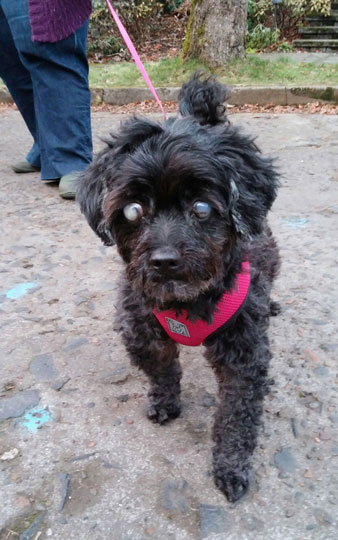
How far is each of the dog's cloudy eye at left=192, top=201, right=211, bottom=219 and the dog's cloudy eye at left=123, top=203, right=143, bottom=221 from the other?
198 millimetres

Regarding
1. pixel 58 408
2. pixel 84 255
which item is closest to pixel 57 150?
pixel 84 255

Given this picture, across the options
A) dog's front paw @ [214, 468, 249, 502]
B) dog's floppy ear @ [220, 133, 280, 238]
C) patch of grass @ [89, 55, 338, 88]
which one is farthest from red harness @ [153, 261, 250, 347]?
patch of grass @ [89, 55, 338, 88]

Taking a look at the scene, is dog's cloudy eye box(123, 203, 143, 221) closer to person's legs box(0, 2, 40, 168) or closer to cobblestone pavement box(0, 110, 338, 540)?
cobblestone pavement box(0, 110, 338, 540)

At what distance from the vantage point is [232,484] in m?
1.99

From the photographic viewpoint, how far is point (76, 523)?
1.91m

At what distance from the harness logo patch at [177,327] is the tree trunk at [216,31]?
24.6 feet

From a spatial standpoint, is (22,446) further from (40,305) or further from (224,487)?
(40,305)

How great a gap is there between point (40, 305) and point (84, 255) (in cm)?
71

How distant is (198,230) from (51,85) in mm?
3036

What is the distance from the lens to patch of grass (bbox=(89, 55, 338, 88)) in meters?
8.48

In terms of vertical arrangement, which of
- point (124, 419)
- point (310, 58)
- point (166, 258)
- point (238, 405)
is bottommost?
point (124, 419)

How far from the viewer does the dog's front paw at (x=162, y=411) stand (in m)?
2.37

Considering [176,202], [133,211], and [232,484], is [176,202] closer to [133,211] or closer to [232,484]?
[133,211]

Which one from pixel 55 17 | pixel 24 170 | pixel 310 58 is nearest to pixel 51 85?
A: pixel 55 17
